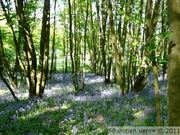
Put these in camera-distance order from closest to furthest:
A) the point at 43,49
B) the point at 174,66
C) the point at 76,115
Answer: the point at 174,66
the point at 76,115
the point at 43,49

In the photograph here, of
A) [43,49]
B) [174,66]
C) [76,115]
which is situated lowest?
[76,115]

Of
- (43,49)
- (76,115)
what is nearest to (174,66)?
(76,115)

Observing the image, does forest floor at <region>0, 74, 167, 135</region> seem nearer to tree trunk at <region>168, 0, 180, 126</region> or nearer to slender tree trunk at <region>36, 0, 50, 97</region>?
slender tree trunk at <region>36, 0, 50, 97</region>

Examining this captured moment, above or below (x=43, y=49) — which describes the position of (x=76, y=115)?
below

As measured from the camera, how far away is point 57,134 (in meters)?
7.30

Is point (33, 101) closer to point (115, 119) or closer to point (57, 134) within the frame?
point (57, 134)

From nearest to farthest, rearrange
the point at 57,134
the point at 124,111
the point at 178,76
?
the point at 178,76, the point at 57,134, the point at 124,111

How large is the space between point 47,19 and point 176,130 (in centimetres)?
917

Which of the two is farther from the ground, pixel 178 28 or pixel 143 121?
pixel 178 28

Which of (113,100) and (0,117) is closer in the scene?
(0,117)

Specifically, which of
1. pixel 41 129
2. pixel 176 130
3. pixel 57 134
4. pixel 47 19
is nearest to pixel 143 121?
pixel 57 134

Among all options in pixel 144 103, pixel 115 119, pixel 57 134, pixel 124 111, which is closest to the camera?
pixel 57 134

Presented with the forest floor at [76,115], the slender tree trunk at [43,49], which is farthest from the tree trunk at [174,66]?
the slender tree trunk at [43,49]

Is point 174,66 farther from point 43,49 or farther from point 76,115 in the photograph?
point 43,49
